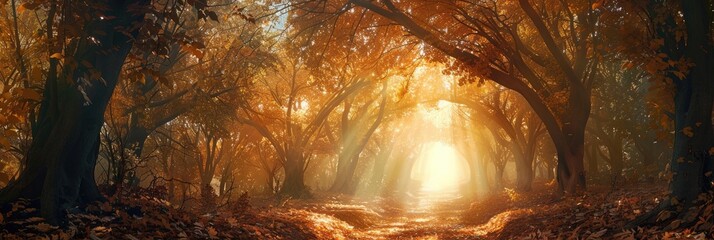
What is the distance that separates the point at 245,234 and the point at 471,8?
9.68 metres

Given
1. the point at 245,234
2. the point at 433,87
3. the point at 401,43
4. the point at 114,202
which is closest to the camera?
the point at 114,202

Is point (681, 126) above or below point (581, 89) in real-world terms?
below

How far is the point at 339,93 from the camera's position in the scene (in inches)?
976

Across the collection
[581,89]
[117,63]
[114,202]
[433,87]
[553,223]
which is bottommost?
[553,223]

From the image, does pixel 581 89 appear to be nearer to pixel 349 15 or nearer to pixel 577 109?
pixel 577 109

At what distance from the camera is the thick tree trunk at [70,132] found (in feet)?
20.9

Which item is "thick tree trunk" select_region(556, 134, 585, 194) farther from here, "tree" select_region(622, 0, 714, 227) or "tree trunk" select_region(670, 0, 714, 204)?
"tree trunk" select_region(670, 0, 714, 204)

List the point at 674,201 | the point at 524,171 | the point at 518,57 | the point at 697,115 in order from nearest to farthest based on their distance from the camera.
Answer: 1. the point at 674,201
2. the point at 697,115
3. the point at 518,57
4. the point at 524,171

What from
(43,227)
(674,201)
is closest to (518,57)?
(674,201)

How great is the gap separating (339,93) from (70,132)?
18493 millimetres

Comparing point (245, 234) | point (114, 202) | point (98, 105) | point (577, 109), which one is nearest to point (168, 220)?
point (114, 202)

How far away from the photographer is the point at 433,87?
95.5 ft

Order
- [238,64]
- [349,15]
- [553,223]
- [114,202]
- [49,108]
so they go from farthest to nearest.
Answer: [238,64] < [349,15] < [553,223] < [114,202] < [49,108]

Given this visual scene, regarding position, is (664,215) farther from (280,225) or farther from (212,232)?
(280,225)
